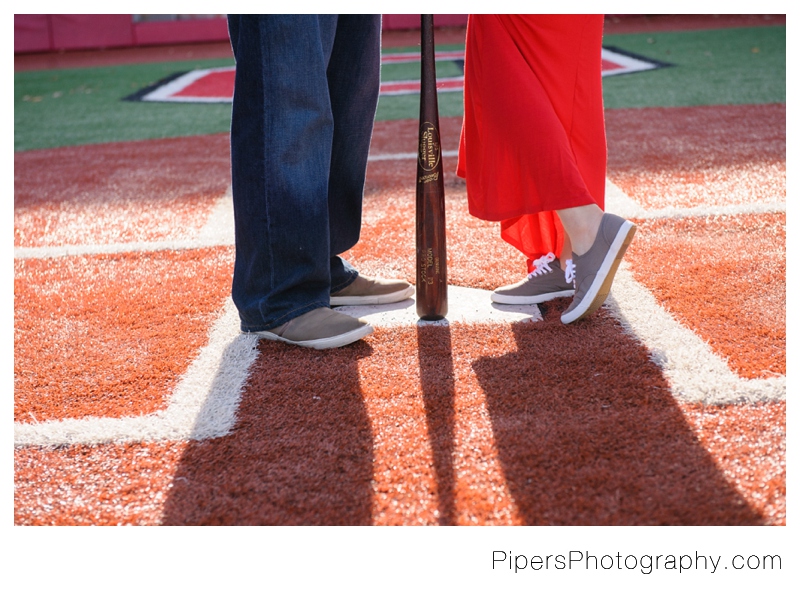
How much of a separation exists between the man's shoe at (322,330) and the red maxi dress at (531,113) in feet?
1.37

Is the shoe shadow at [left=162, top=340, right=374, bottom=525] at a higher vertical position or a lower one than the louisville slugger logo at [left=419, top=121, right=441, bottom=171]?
lower

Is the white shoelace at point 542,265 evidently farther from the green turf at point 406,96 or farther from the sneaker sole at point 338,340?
the green turf at point 406,96

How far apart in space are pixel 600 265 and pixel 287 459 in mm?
840

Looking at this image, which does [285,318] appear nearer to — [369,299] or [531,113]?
[369,299]

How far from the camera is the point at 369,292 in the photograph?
6.82 ft

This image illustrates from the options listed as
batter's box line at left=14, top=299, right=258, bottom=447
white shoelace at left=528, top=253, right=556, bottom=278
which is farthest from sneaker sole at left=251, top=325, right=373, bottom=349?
white shoelace at left=528, top=253, right=556, bottom=278

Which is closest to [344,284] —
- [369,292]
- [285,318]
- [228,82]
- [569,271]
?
[369,292]

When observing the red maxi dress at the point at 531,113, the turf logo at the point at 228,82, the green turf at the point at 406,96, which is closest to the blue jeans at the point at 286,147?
the red maxi dress at the point at 531,113

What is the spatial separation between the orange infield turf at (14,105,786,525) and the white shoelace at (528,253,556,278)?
A: 9 cm

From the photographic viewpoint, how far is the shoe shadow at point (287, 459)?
1.21 metres

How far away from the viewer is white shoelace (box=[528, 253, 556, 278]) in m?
2.02

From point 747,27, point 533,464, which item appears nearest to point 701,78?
point 747,27

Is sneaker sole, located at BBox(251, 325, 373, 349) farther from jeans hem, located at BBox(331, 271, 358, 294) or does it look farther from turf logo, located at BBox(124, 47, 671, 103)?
turf logo, located at BBox(124, 47, 671, 103)
